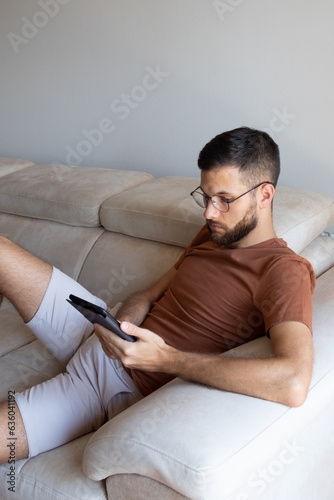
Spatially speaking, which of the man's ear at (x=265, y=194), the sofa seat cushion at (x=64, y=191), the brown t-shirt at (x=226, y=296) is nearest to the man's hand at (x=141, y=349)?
the brown t-shirt at (x=226, y=296)

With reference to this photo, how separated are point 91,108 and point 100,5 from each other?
18.2 inches

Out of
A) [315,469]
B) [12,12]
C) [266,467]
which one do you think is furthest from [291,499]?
[12,12]

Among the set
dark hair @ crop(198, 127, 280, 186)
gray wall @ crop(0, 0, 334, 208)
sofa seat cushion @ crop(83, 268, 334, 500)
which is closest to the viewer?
sofa seat cushion @ crop(83, 268, 334, 500)

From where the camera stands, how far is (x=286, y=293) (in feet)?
4.43

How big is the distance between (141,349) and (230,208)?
0.44 metres

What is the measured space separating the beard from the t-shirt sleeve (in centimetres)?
14

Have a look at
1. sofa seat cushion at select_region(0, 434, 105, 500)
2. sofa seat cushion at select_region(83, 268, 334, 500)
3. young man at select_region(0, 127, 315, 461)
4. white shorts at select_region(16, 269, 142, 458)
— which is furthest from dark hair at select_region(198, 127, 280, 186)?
sofa seat cushion at select_region(0, 434, 105, 500)

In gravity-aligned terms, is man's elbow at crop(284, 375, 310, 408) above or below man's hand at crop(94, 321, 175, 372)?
above

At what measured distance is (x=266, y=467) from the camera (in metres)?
1.22

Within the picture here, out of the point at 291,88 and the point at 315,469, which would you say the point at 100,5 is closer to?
the point at 291,88

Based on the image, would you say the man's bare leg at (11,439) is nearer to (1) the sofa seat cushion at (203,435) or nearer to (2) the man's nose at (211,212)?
(1) the sofa seat cushion at (203,435)

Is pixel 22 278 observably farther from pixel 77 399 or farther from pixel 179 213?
pixel 179 213

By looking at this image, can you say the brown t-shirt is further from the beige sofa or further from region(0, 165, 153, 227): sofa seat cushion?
region(0, 165, 153, 227): sofa seat cushion

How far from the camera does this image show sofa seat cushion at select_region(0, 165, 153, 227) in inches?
91.3
